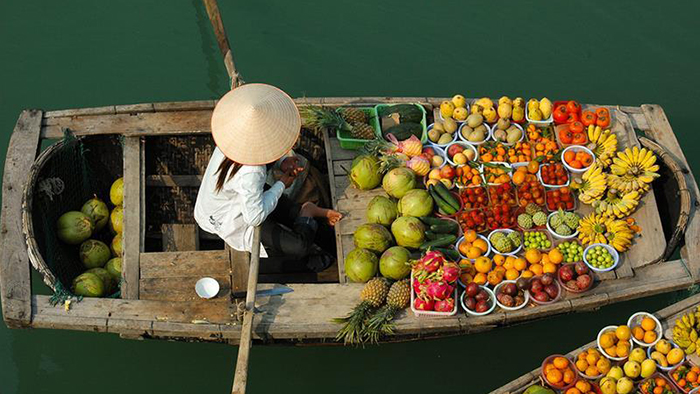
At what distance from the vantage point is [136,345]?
6.40 meters

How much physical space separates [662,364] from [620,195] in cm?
135

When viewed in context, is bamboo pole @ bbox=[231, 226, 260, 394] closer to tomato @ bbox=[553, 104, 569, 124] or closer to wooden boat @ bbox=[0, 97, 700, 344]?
wooden boat @ bbox=[0, 97, 700, 344]

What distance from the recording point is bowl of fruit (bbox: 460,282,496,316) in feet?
16.8

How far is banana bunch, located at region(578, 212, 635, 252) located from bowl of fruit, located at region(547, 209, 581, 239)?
0.17 feet

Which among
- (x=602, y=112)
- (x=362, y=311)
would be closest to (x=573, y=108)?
(x=602, y=112)

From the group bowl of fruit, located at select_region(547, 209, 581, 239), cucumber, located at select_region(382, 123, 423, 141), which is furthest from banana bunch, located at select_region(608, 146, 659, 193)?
cucumber, located at select_region(382, 123, 423, 141)

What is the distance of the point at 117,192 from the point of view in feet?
19.6

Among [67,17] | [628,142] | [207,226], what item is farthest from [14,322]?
[628,142]

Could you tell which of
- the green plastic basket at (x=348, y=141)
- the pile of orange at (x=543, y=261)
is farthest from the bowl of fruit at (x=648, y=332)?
the green plastic basket at (x=348, y=141)

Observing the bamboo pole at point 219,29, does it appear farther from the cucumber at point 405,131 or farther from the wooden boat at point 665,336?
the wooden boat at point 665,336

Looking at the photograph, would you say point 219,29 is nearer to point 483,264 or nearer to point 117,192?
point 117,192

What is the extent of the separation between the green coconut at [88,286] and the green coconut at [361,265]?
6.28 feet

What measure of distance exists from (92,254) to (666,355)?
15.0 feet

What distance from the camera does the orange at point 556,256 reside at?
5.32 m
